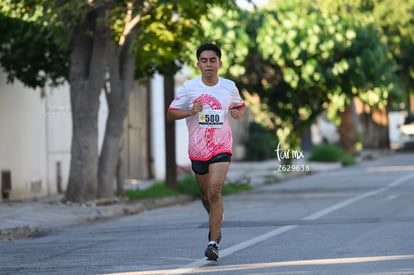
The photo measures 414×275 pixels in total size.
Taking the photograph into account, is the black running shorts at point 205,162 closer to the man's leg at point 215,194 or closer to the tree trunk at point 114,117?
the man's leg at point 215,194

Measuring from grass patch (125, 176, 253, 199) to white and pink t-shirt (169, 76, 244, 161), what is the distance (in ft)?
36.1

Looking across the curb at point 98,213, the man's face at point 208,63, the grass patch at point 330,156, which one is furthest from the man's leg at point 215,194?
the grass patch at point 330,156

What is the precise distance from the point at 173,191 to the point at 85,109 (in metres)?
4.87

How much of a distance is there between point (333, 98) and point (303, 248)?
639 inches

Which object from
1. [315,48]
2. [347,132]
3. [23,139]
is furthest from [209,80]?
[347,132]

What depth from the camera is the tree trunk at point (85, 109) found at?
1888 centimetres

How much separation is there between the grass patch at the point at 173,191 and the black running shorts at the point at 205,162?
1087cm

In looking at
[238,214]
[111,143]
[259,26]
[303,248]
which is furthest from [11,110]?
[303,248]

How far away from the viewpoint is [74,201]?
1891 centimetres

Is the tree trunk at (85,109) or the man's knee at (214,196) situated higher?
the tree trunk at (85,109)

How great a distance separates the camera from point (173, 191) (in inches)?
919

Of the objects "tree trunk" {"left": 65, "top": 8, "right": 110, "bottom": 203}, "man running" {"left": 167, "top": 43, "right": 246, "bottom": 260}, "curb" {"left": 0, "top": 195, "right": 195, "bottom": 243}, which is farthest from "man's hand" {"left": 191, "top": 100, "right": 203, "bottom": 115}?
"tree trunk" {"left": 65, "top": 8, "right": 110, "bottom": 203}

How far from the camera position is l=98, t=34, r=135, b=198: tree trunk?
19.4 meters

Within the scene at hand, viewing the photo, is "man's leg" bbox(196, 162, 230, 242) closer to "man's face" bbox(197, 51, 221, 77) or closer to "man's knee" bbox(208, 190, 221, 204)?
"man's knee" bbox(208, 190, 221, 204)
